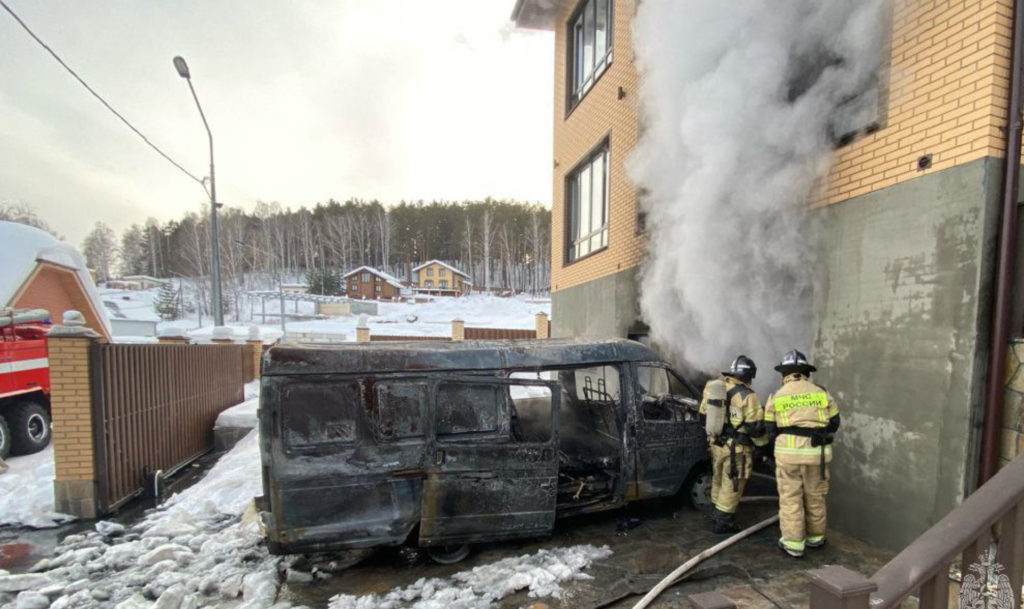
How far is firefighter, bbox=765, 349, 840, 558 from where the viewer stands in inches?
151

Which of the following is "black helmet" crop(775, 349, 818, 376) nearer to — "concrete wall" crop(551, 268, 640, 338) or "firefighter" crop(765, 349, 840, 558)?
"firefighter" crop(765, 349, 840, 558)

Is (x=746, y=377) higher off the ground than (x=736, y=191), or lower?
lower

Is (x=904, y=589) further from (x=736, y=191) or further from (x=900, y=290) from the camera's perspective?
(x=736, y=191)

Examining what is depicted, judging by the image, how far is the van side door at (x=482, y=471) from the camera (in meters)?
3.87

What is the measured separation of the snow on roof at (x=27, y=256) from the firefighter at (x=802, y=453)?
1500 centimetres

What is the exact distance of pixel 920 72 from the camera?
3803 mm

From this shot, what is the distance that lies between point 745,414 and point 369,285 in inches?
1985

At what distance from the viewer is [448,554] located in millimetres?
4047

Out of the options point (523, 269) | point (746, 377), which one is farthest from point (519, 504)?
point (523, 269)

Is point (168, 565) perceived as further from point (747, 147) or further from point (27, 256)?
point (27, 256)

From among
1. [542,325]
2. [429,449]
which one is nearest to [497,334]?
[542,325]

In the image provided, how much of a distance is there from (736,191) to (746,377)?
233 centimetres

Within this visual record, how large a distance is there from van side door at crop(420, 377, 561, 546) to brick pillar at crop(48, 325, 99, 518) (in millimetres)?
4533

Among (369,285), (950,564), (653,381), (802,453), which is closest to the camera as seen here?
(950,564)
